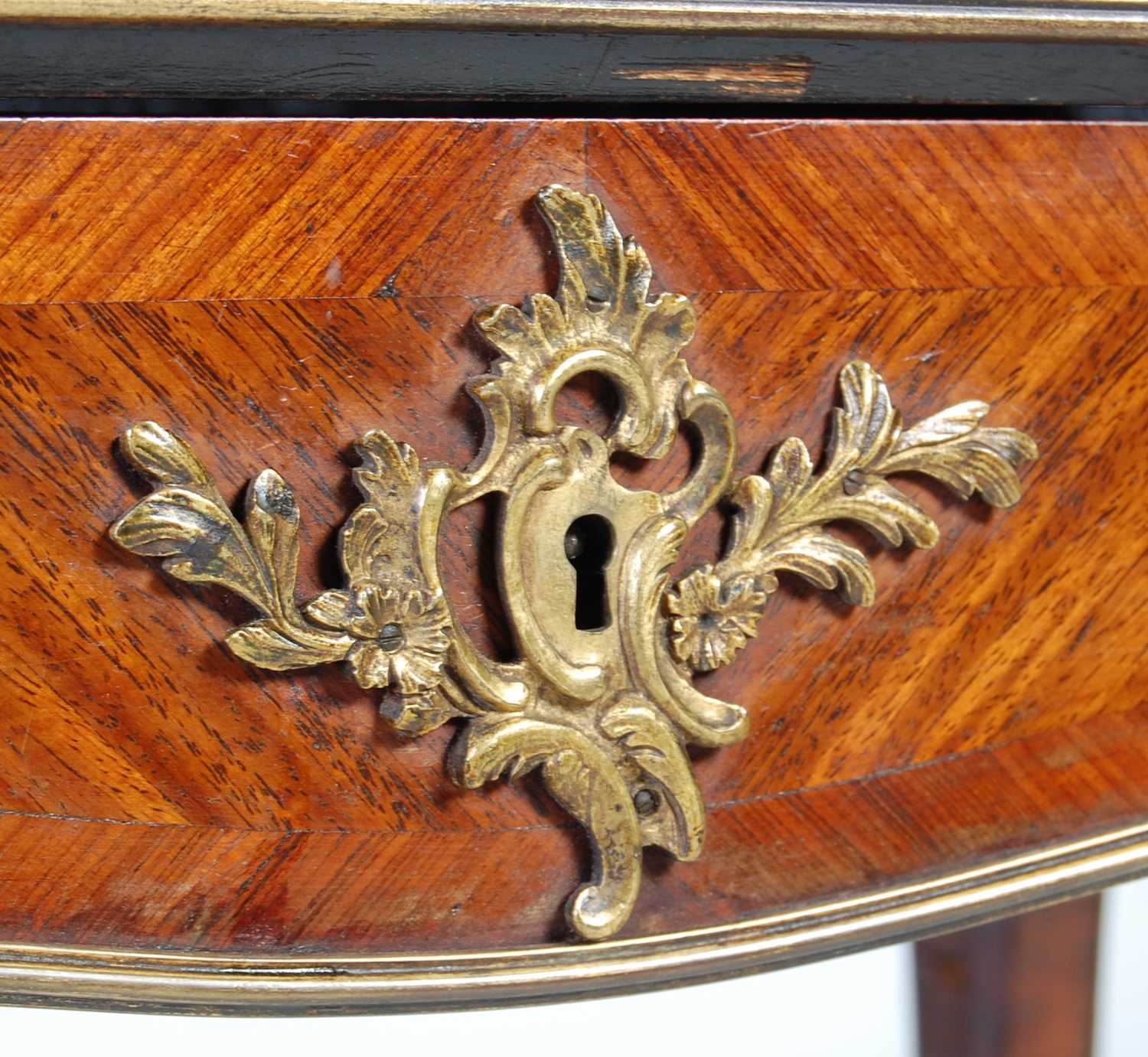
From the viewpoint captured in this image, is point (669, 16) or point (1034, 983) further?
point (1034, 983)

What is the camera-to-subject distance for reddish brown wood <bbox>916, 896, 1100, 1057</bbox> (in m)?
0.84

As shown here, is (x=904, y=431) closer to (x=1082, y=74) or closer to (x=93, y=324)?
(x=1082, y=74)

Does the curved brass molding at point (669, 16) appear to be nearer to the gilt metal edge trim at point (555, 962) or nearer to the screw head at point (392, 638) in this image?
the screw head at point (392, 638)

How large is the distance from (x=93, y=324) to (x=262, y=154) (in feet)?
0.21

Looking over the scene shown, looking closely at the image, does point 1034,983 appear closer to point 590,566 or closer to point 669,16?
point 590,566

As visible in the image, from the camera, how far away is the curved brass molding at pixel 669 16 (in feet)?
1.24

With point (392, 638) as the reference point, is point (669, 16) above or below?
above

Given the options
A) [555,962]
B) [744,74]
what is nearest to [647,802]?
[555,962]

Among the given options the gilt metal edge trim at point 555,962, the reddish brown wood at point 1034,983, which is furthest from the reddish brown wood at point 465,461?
the reddish brown wood at point 1034,983

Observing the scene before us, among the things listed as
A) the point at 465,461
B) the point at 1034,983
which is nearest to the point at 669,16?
the point at 465,461

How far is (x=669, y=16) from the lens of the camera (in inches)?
16.4

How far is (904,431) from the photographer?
50 cm

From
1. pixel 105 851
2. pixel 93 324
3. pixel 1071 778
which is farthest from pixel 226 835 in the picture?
pixel 1071 778

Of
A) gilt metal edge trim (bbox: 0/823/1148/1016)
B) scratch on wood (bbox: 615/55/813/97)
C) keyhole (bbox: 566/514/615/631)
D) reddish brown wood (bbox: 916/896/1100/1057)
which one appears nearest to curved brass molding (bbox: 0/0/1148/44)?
scratch on wood (bbox: 615/55/813/97)
